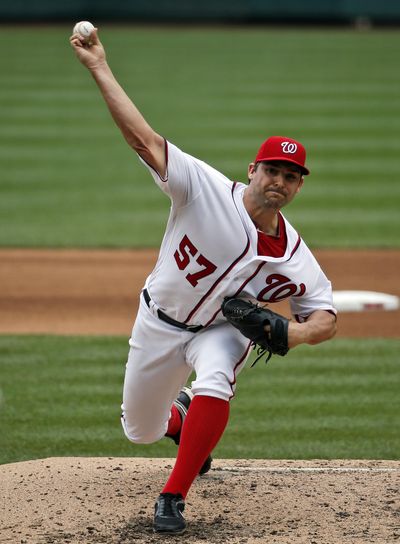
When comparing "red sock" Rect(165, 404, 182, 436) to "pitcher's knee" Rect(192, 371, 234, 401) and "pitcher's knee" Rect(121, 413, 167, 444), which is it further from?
"pitcher's knee" Rect(192, 371, 234, 401)

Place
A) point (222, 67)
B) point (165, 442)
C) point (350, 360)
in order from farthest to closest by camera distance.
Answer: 1. point (222, 67)
2. point (350, 360)
3. point (165, 442)

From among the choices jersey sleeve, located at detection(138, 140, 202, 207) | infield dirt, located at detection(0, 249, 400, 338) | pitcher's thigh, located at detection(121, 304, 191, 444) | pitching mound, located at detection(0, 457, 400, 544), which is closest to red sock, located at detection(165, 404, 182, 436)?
pitching mound, located at detection(0, 457, 400, 544)

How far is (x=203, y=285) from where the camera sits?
473 cm

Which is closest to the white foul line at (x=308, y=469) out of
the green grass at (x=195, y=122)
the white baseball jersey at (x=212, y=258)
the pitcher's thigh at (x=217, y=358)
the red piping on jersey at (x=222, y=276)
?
the pitcher's thigh at (x=217, y=358)

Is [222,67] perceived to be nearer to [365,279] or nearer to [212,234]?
[365,279]

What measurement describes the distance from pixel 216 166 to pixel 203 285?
9576mm

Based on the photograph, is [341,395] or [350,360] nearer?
[341,395]

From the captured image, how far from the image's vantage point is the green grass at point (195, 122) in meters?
12.4

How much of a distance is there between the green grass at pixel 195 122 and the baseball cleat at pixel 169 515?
687cm

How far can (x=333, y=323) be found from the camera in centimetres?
483

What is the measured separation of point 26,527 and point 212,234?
4.67ft

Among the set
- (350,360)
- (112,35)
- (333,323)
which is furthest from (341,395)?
(112,35)

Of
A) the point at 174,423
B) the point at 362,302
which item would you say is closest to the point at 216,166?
the point at 362,302

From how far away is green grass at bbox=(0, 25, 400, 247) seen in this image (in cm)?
1239
